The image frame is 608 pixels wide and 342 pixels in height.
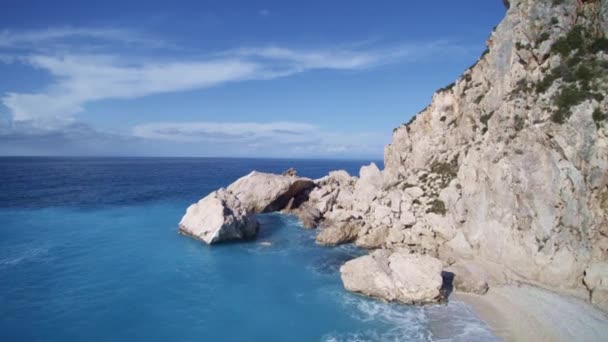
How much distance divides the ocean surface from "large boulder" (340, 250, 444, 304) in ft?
2.98

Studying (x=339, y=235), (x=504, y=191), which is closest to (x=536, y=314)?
(x=504, y=191)

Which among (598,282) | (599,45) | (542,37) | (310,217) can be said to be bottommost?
(598,282)

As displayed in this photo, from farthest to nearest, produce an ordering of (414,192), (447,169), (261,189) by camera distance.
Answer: (261,189) → (447,169) → (414,192)

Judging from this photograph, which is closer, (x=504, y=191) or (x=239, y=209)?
(x=504, y=191)

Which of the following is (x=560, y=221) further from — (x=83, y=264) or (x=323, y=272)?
(x=83, y=264)

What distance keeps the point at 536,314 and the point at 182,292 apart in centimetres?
2485

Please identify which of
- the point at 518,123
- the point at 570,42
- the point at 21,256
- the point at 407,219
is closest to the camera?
the point at 518,123

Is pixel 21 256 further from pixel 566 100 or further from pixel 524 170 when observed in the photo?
pixel 566 100

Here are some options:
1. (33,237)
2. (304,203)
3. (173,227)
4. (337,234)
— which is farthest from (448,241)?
(33,237)

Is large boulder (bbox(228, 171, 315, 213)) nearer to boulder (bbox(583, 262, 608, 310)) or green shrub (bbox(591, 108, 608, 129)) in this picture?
green shrub (bbox(591, 108, 608, 129))

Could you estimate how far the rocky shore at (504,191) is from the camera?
86.7 feet

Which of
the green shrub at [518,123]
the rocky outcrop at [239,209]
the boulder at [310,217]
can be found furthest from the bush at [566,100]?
the rocky outcrop at [239,209]

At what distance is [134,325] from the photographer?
74.2 feet

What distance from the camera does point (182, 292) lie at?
27.8 meters
